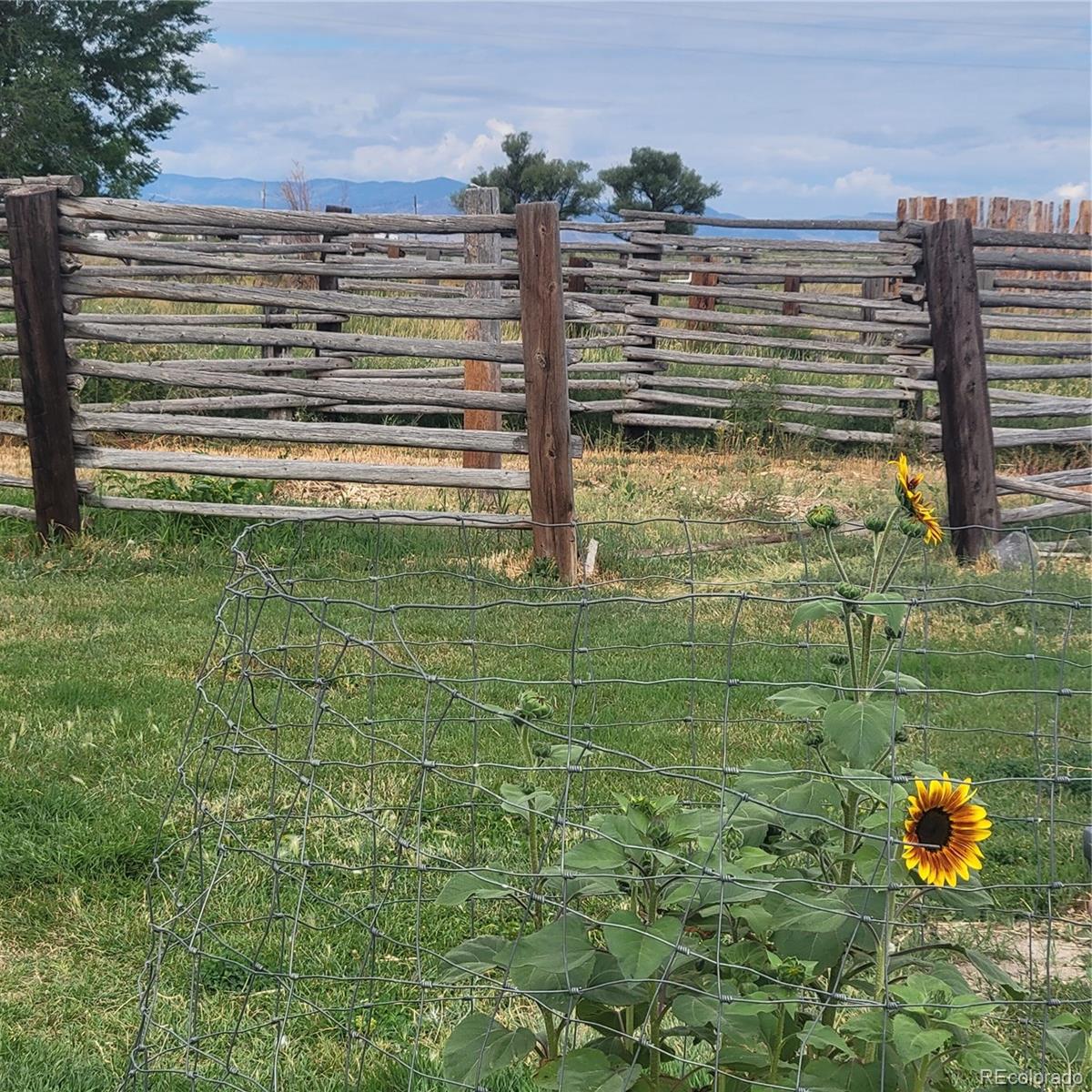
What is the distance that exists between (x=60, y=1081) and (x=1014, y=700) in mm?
3634

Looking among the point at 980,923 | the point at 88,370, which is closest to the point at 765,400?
the point at 88,370

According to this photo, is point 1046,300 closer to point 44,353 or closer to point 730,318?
point 730,318

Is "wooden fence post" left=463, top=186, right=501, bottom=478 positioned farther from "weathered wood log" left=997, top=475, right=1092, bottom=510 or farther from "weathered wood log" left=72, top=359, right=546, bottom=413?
"weathered wood log" left=997, top=475, right=1092, bottom=510

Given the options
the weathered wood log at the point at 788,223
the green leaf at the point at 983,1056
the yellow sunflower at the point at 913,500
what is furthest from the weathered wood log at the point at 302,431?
the weathered wood log at the point at 788,223

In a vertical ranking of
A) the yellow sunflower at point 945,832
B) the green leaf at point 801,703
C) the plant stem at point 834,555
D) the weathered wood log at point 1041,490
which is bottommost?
the weathered wood log at point 1041,490

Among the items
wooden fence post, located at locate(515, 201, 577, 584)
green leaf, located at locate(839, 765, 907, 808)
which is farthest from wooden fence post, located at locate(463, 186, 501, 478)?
green leaf, located at locate(839, 765, 907, 808)

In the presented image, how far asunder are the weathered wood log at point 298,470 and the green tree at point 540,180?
34191 millimetres

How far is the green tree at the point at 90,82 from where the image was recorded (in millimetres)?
29078

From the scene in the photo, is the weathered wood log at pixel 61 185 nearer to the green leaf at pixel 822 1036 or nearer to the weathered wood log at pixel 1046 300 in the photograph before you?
the green leaf at pixel 822 1036

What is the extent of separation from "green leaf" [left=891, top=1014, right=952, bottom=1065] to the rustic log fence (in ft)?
12.8

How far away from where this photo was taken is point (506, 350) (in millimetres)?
6727

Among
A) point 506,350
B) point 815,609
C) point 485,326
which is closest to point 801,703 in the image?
point 815,609

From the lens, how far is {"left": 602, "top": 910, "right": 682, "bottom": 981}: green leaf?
71.7 inches

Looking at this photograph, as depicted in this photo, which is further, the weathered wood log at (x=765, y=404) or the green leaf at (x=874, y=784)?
the weathered wood log at (x=765, y=404)
